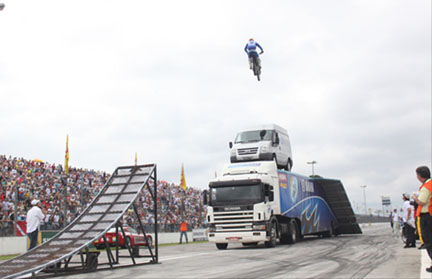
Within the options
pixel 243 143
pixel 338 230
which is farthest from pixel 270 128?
pixel 338 230

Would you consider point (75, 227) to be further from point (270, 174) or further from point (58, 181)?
point (58, 181)

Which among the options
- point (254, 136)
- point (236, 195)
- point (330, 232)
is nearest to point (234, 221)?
point (236, 195)

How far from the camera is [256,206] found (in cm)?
1853

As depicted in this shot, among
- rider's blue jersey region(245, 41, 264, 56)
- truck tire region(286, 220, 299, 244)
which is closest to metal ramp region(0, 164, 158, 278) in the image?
rider's blue jersey region(245, 41, 264, 56)

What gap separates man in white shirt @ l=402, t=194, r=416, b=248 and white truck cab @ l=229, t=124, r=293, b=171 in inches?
280

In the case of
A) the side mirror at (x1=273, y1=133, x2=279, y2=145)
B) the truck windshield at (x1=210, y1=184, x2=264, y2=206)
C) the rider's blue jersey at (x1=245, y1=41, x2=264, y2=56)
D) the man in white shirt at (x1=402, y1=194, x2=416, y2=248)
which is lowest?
the man in white shirt at (x1=402, y1=194, x2=416, y2=248)

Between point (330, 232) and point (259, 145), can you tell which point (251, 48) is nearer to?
point (259, 145)

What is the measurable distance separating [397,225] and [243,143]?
43.4 ft

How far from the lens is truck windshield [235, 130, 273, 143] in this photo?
2219cm

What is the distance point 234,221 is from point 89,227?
25.2 ft

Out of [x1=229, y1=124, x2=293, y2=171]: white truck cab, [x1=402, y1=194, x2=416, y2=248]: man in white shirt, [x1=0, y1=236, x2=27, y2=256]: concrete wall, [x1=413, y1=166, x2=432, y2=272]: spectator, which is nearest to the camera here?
[x1=413, y1=166, x2=432, y2=272]: spectator

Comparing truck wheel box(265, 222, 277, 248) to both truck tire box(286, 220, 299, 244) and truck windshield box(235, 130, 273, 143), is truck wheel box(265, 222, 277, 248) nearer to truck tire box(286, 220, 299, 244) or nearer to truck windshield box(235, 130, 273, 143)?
truck tire box(286, 220, 299, 244)

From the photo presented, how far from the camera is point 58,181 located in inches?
997

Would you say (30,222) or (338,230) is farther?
(338,230)
